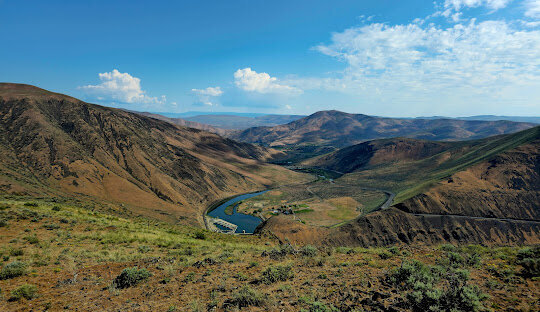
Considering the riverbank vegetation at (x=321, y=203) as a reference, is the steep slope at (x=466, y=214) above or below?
above

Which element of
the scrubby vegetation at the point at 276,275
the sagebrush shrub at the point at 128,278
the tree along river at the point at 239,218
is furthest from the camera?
the tree along river at the point at 239,218

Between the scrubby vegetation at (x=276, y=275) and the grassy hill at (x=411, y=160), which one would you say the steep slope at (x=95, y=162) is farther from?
the grassy hill at (x=411, y=160)

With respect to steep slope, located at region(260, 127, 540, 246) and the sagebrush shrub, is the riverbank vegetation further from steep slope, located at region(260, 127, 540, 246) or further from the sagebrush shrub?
the sagebrush shrub

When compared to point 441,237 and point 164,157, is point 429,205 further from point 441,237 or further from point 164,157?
point 164,157

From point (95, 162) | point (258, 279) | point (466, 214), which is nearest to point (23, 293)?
point (258, 279)

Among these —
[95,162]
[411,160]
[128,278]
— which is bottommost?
[411,160]

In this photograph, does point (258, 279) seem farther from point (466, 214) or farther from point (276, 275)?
point (466, 214)

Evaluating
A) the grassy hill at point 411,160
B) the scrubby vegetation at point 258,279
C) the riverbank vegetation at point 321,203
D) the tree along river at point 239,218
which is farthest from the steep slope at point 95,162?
the grassy hill at point 411,160

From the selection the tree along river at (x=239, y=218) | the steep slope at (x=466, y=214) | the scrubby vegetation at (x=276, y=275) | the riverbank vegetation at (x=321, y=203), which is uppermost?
the scrubby vegetation at (x=276, y=275)
